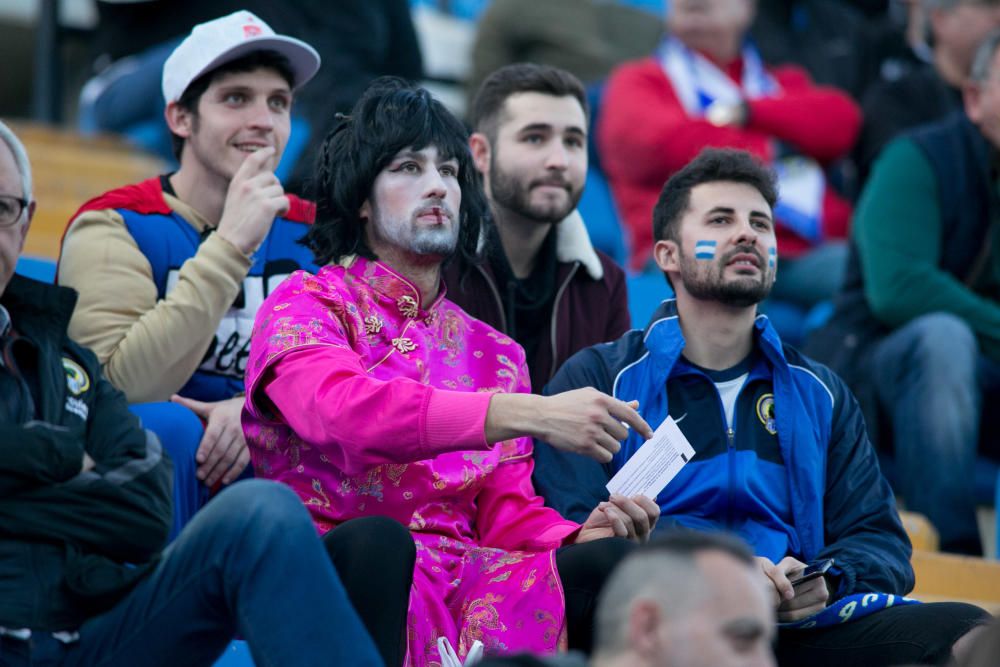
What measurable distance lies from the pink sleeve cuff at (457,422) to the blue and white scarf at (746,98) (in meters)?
3.31

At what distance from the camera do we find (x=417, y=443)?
2.70 meters

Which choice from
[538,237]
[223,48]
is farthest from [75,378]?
[538,237]

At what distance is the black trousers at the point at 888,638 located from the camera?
2.92m

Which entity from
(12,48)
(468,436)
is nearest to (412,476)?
(468,436)

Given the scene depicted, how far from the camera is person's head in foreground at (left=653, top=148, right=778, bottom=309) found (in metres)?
3.37

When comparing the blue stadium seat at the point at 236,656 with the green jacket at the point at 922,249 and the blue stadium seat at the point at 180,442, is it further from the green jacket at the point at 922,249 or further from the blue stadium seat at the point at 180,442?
the green jacket at the point at 922,249

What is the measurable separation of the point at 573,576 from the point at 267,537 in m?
0.62

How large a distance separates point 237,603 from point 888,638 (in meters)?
1.25

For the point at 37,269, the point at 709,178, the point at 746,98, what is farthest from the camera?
the point at 746,98

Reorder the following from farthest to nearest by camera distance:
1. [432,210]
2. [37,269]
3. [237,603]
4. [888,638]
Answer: [37,269], [432,210], [888,638], [237,603]

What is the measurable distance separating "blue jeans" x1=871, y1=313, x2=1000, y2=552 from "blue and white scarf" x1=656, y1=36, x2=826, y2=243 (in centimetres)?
133

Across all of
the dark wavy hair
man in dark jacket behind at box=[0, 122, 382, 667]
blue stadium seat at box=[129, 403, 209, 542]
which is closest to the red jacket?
the dark wavy hair

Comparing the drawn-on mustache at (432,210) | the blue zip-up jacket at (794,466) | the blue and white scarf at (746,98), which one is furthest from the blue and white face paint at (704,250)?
the blue and white scarf at (746,98)

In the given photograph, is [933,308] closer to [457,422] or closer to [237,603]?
[457,422]
